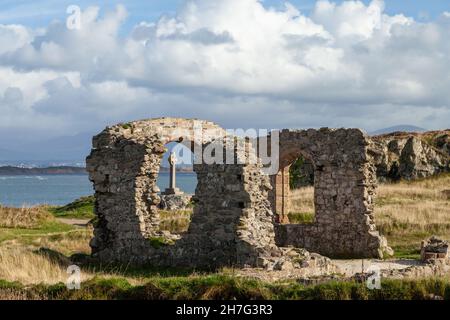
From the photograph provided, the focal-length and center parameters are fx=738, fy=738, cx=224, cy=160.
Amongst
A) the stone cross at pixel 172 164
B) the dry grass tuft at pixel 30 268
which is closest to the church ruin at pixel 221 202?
the dry grass tuft at pixel 30 268

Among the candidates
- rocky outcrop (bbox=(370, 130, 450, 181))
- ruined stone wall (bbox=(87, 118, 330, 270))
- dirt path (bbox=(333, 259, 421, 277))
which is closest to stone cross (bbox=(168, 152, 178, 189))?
rocky outcrop (bbox=(370, 130, 450, 181))

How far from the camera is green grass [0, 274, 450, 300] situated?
12.5 m

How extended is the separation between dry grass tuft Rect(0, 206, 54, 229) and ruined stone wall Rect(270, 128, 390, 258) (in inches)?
448

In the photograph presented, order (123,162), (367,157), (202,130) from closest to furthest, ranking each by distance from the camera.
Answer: (123,162) < (202,130) < (367,157)

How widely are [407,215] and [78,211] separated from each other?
19.4m

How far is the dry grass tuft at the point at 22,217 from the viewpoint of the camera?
29891 millimetres

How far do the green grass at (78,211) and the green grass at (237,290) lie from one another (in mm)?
24297

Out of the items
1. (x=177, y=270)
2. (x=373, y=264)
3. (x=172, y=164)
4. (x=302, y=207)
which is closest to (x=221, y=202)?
(x=177, y=270)

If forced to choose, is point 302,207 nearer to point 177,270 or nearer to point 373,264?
point 373,264

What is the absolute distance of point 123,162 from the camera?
20875mm

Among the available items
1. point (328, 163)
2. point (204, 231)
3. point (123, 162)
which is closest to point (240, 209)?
point (204, 231)

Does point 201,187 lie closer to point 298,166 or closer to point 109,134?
point 109,134

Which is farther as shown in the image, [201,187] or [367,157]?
[367,157]
